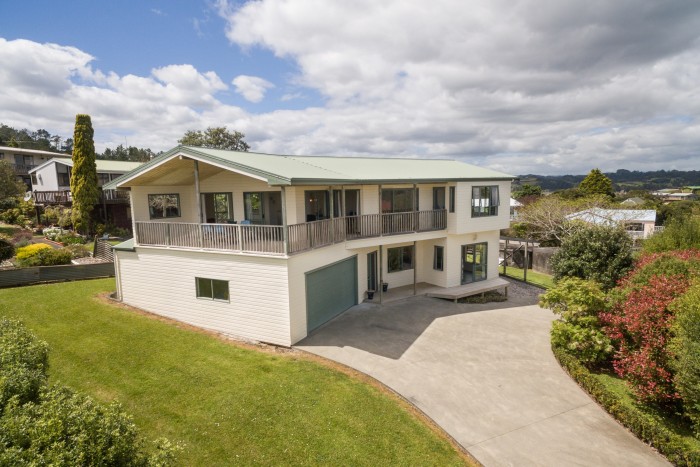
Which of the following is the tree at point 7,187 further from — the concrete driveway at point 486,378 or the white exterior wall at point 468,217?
the white exterior wall at point 468,217

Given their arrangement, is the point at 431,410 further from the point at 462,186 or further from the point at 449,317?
the point at 462,186

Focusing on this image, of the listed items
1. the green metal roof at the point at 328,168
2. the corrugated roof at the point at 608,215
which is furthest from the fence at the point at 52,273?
the corrugated roof at the point at 608,215

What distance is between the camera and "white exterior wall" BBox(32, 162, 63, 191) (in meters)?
38.1

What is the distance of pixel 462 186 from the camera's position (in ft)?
65.6

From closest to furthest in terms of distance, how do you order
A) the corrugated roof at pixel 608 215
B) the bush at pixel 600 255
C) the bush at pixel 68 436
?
the bush at pixel 68 436, the bush at pixel 600 255, the corrugated roof at pixel 608 215

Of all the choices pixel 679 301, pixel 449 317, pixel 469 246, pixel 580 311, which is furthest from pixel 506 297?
pixel 679 301

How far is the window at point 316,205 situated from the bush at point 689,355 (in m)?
12.9

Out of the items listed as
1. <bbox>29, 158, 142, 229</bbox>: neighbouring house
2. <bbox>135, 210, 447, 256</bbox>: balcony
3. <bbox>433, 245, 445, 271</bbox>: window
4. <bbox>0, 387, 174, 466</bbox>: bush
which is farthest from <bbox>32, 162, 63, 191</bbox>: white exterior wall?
<bbox>0, 387, 174, 466</bbox>: bush

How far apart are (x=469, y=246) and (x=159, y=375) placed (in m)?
16.9

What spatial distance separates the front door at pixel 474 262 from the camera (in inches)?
853

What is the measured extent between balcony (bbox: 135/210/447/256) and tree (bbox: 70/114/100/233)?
69.3 feet

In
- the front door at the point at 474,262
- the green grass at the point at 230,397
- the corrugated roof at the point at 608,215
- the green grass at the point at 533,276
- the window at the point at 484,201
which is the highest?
the window at the point at 484,201

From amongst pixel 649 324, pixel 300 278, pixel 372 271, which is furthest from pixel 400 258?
pixel 649 324

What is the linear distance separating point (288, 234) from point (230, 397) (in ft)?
17.5
